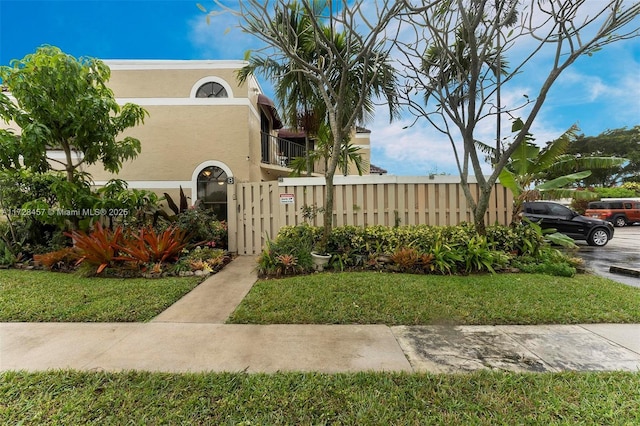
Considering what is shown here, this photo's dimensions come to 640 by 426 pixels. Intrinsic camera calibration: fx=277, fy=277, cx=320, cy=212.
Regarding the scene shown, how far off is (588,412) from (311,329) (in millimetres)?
2497

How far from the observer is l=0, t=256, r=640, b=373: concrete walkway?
2664mm

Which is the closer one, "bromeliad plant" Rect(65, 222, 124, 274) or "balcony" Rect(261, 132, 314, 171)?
"bromeliad plant" Rect(65, 222, 124, 274)

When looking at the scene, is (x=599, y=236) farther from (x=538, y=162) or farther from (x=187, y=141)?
(x=187, y=141)

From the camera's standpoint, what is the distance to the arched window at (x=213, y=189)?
31.2 feet

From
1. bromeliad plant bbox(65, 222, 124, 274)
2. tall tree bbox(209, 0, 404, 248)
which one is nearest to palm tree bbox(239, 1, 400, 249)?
tall tree bbox(209, 0, 404, 248)

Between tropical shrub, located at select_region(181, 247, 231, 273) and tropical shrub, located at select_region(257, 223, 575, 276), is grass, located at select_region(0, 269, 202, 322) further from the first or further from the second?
tropical shrub, located at select_region(257, 223, 575, 276)

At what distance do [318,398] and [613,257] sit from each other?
10.9 metres

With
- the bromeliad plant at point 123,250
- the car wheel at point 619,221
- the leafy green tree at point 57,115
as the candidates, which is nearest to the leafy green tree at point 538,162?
the bromeliad plant at point 123,250

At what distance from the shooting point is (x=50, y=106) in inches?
243

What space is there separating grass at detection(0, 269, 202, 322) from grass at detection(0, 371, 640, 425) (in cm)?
147

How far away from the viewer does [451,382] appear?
2.36m

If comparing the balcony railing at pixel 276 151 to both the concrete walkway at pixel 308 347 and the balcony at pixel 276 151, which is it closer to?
the balcony at pixel 276 151

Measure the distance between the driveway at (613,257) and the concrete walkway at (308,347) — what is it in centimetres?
382

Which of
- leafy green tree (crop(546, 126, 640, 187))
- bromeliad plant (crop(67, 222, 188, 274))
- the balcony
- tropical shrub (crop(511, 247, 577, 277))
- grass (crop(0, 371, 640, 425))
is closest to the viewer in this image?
grass (crop(0, 371, 640, 425))
